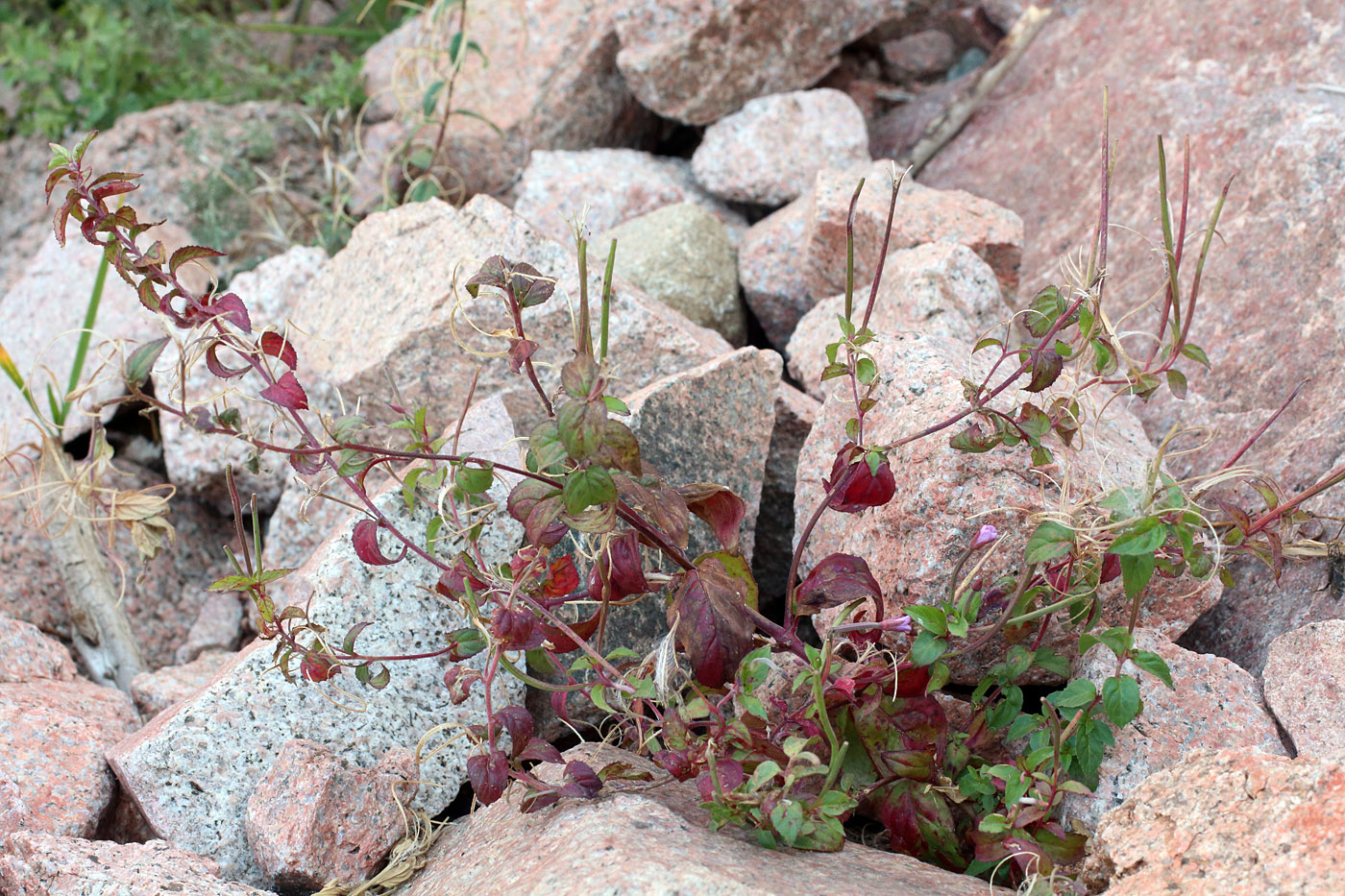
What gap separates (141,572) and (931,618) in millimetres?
1880

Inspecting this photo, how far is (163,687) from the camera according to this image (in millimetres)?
2203

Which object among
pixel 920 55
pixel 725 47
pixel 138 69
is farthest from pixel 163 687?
pixel 920 55

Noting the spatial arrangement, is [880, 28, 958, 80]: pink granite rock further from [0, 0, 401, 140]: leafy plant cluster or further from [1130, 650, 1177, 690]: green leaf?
[1130, 650, 1177, 690]: green leaf

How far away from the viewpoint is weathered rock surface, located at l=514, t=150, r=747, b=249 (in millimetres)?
3166

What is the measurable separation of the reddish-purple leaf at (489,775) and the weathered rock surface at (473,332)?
34.9 inches

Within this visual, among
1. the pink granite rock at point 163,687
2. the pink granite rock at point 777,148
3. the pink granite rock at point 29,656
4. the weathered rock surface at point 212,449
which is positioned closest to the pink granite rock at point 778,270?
the pink granite rock at point 777,148

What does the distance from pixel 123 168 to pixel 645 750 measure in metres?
2.85

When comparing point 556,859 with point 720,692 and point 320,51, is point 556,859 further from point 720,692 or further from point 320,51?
point 320,51

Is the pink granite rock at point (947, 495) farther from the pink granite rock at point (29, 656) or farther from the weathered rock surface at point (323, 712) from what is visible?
the pink granite rock at point (29, 656)

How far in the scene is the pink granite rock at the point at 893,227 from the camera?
2.62 m

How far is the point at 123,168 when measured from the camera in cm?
347

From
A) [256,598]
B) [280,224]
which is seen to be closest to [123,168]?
[280,224]

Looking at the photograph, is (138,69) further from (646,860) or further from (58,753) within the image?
(646,860)

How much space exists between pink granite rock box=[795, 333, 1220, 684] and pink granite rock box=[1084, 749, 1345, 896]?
0.44 metres
